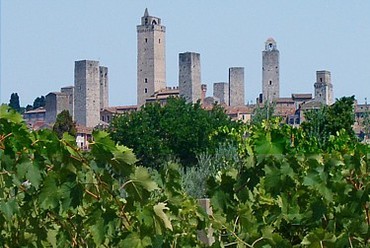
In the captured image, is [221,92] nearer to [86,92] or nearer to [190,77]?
[190,77]

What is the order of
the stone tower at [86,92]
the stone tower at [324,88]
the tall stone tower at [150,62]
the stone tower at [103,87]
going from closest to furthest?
the stone tower at [86,92], the tall stone tower at [150,62], the stone tower at [324,88], the stone tower at [103,87]

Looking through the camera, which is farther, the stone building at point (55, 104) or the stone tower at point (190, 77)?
the stone building at point (55, 104)

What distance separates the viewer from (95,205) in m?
2.56

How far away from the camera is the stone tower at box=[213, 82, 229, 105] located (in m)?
79.4

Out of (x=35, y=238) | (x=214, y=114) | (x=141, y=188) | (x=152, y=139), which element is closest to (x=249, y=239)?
(x=141, y=188)

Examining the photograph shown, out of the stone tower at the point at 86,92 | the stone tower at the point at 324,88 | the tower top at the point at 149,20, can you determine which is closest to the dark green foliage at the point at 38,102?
the tower top at the point at 149,20

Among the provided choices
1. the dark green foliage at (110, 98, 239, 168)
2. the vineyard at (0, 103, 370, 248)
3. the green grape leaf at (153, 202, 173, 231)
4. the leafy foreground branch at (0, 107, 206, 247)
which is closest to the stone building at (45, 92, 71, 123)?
the dark green foliage at (110, 98, 239, 168)

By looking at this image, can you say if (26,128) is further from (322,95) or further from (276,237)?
(322,95)

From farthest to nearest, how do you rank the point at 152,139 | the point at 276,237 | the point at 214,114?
the point at 214,114 → the point at 152,139 → the point at 276,237

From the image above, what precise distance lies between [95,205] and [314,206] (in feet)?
2.02

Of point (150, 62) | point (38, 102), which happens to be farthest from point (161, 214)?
point (38, 102)

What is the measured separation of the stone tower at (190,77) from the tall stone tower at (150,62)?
15.3 ft

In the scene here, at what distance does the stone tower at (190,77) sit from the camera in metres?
67.4

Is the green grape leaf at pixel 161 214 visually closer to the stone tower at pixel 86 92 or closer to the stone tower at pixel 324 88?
the stone tower at pixel 86 92
